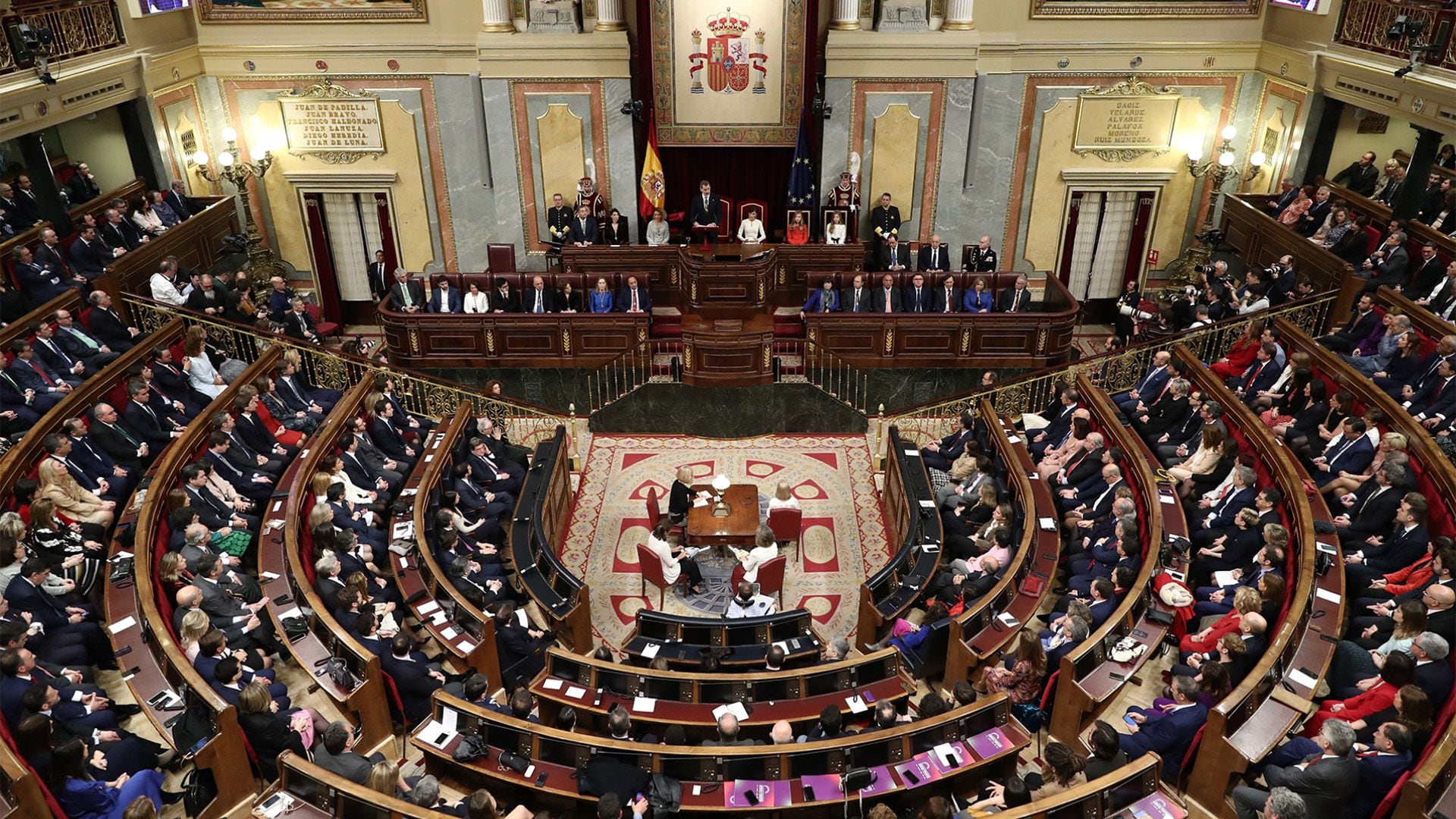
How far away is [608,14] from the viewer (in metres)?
14.3

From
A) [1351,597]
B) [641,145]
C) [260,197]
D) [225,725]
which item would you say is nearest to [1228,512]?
[1351,597]

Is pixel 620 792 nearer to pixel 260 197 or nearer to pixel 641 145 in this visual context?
pixel 641 145

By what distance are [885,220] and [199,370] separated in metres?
9.59

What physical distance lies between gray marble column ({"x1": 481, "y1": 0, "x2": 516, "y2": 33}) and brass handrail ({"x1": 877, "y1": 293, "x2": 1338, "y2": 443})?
8.08 metres

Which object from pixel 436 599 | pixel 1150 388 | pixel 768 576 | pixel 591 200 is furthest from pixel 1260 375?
pixel 591 200

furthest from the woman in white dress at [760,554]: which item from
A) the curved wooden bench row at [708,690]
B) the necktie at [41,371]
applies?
the necktie at [41,371]

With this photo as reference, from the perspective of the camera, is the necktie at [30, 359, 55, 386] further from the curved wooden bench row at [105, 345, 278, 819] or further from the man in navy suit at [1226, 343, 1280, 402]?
the man in navy suit at [1226, 343, 1280, 402]

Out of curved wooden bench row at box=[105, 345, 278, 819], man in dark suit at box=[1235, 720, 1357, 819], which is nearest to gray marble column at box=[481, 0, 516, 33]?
curved wooden bench row at box=[105, 345, 278, 819]

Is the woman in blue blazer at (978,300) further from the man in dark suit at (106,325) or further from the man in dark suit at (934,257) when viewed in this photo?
the man in dark suit at (106,325)

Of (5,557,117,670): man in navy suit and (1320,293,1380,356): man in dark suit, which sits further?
(1320,293,1380,356): man in dark suit

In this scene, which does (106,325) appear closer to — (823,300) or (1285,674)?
(823,300)

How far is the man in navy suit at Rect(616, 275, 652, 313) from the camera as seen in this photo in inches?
520

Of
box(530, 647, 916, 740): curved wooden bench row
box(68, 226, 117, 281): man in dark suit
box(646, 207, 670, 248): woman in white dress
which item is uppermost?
box(68, 226, 117, 281): man in dark suit

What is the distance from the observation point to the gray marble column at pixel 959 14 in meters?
14.2
